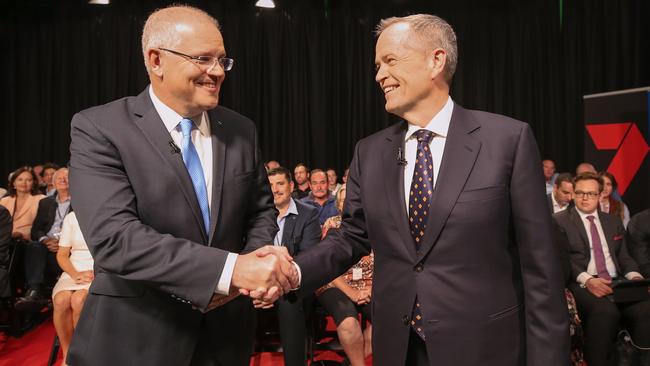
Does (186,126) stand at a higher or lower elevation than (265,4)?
lower

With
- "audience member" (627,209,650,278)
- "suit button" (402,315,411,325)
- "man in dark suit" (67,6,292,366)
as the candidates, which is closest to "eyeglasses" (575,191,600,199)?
"audience member" (627,209,650,278)

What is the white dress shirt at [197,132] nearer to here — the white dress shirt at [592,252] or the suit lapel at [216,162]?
the suit lapel at [216,162]

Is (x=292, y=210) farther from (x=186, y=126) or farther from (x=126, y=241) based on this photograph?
(x=126, y=241)

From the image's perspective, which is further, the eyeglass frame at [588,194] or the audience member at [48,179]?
the audience member at [48,179]

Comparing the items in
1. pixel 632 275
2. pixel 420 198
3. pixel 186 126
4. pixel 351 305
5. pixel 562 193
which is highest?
pixel 186 126

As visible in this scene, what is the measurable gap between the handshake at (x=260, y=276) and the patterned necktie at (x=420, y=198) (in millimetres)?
435

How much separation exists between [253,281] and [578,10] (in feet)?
34.9

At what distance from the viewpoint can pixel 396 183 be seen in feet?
6.37

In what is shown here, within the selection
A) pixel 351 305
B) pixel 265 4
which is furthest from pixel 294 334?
pixel 265 4

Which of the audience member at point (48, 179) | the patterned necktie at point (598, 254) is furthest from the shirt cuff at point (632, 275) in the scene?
the audience member at point (48, 179)

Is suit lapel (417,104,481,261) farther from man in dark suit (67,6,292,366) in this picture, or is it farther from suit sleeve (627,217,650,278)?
suit sleeve (627,217,650,278)

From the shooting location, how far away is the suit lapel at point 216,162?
1.80 m

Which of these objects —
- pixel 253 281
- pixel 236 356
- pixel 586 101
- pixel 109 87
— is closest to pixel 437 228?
pixel 253 281

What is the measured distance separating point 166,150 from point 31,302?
3880 millimetres
